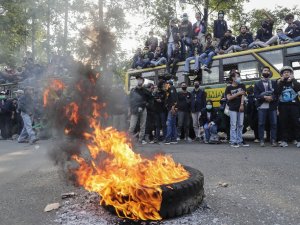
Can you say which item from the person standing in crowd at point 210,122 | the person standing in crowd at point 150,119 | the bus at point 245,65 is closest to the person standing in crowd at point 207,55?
the bus at point 245,65

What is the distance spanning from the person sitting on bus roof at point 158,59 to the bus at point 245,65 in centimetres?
81

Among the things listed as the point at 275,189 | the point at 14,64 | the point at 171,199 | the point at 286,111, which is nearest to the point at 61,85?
the point at 171,199

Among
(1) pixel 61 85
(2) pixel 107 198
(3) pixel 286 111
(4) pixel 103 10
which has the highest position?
(4) pixel 103 10

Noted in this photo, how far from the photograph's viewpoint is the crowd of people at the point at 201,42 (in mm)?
9773

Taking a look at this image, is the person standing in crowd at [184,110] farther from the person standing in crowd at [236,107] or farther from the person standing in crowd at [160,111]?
the person standing in crowd at [236,107]

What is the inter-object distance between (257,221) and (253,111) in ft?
21.7

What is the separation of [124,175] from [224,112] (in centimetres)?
654

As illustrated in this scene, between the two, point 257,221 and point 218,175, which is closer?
point 257,221

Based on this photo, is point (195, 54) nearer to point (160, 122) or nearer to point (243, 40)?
point (243, 40)

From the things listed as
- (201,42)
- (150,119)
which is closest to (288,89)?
(150,119)

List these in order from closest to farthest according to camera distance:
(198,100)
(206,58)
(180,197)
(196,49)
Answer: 1. (180,197)
2. (198,100)
3. (206,58)
4. (196,49)

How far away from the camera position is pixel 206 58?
10766 millimetres

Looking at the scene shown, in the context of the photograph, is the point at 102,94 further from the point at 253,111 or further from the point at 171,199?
the point at 253,111

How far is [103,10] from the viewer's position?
5977 millimetres
